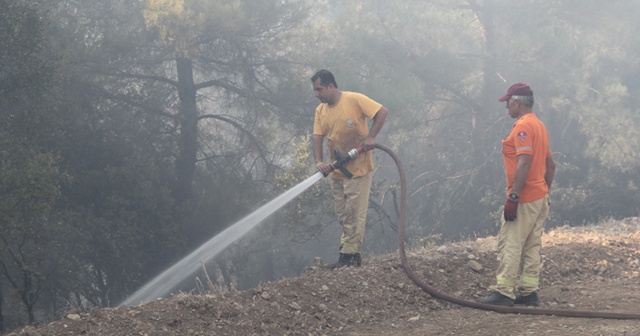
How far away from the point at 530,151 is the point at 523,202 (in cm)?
45

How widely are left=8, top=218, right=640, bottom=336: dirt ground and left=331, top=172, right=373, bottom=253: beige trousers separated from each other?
1.17ft

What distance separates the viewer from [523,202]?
6.05 meters

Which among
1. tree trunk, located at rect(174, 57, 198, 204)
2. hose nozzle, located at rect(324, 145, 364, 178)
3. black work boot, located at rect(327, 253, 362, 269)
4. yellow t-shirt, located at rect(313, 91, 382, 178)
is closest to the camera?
hose nozzle, located at rect(324, 145, 364, 178)

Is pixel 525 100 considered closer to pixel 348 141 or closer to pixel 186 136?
pixel 348 141

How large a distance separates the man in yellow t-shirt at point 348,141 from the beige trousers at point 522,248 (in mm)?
1643

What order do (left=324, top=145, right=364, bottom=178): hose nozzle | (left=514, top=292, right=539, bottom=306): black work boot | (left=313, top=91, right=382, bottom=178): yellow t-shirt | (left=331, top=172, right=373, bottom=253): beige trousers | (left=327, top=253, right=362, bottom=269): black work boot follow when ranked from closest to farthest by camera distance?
(left=514, top=292, right=539, bottom=306): black work boot
(left=324, top=145, right=364, bottom=178): hose nozzle
(left=313, top=91, right=382, bottom=178): yellow t-shirt
(left=331, top=172, right=373, bottom=253): beige trousers
(left=327, top=253, right=362, bottom=269): black work boot

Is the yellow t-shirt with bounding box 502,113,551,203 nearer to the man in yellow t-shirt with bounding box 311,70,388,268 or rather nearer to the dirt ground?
the dirt ground

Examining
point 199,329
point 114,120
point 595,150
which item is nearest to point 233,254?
point 114,120

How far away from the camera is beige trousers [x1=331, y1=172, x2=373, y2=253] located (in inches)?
292

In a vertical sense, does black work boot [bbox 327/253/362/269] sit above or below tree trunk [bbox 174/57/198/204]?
below

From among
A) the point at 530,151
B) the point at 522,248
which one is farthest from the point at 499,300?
the point at 530,151

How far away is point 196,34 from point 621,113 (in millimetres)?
12935

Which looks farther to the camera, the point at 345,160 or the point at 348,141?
the point at 348,141

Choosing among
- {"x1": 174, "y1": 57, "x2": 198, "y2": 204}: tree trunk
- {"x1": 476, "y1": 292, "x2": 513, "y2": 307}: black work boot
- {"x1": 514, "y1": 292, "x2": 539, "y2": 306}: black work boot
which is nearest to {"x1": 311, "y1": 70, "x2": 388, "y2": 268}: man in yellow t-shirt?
{"x1": 476, "y1": 292, "x2": 513, "y2": 307}: black work boot
